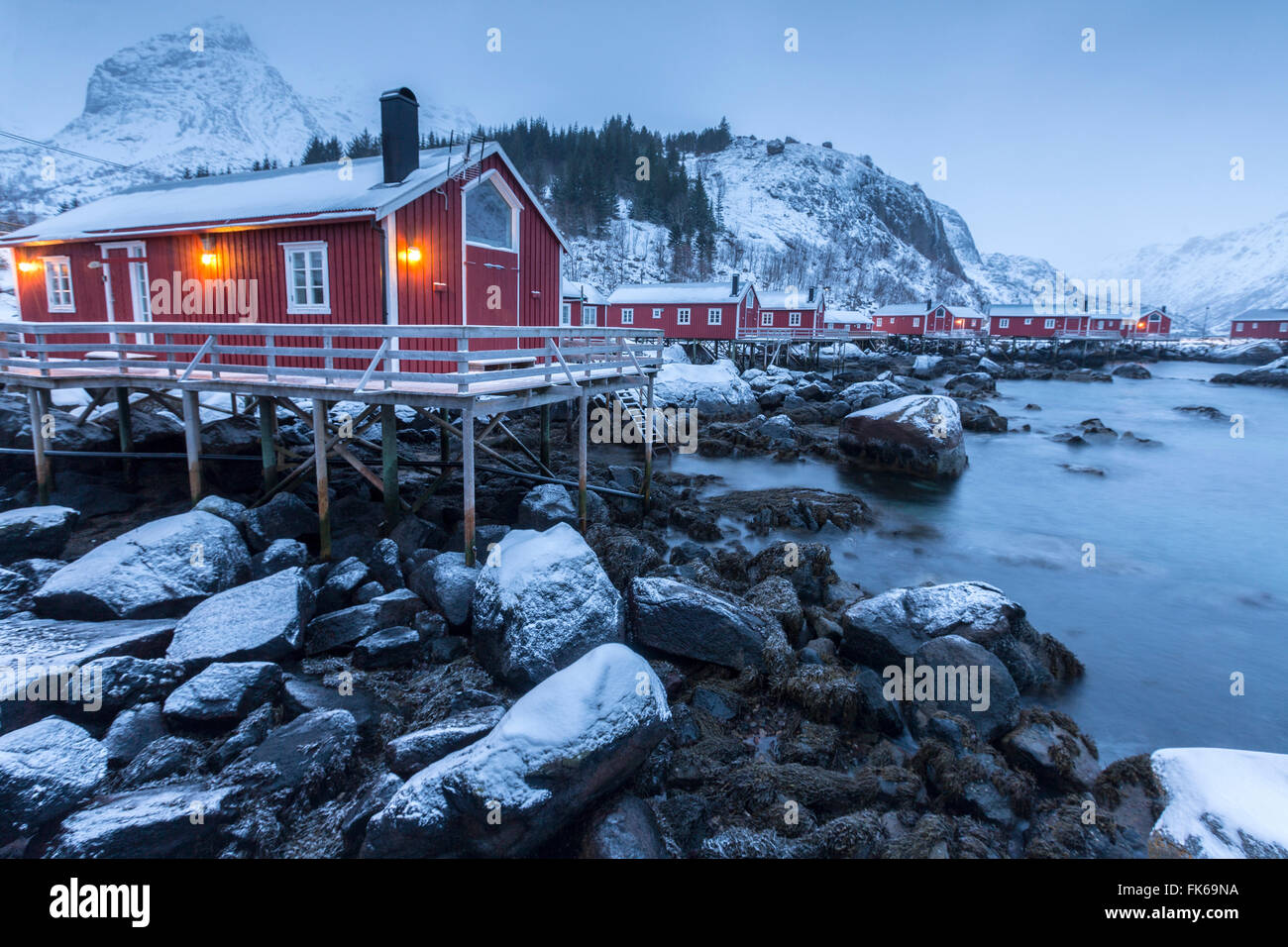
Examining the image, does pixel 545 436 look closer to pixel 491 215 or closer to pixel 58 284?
pixel 491 215

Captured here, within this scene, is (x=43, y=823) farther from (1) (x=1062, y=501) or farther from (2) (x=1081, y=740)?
(1) (x=1062, y=501)

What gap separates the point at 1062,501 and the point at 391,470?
17944 mm

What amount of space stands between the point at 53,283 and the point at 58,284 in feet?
0.62

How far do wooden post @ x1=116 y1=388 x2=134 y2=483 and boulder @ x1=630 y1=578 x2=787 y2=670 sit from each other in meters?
→ 12.5

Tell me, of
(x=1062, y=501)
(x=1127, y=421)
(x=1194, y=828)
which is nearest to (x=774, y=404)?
(x=1062, y=501)

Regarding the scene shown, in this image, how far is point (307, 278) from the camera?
12.4 meters

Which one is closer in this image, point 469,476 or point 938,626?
point 938,626

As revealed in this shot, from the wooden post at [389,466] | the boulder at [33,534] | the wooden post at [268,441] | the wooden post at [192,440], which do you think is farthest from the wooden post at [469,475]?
the boulder at [33,534]

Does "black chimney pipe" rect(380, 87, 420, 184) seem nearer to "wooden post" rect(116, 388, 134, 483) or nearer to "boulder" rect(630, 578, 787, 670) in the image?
"wooden post" rect(116, 388, 134, 483)

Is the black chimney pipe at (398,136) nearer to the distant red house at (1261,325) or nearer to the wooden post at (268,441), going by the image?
the wooden post at (268,441)

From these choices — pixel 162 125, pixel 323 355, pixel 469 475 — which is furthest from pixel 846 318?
pixel 162 125

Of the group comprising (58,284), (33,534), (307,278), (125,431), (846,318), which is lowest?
(33,534)

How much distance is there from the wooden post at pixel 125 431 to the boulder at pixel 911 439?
62.8 ft
